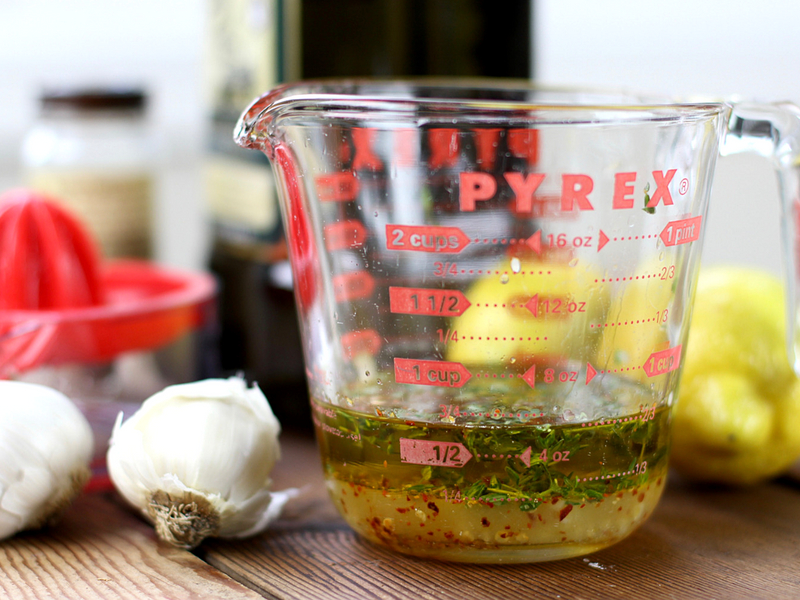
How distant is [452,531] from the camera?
0.47 meters

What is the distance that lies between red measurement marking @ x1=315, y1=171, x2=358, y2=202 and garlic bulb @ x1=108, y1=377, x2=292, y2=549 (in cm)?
14

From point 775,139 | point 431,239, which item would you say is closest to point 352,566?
point 431,239

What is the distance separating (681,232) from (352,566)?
0.26m

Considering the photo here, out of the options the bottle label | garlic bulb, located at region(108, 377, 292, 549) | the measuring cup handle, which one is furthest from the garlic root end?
the bottle label

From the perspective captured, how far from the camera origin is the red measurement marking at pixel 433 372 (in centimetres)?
47

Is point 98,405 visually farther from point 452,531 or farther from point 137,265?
point 452,531

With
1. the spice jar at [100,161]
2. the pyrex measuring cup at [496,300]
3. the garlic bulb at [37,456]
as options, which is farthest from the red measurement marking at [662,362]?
the spice jar at [100,161]

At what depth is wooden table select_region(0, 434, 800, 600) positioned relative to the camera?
469 millimetres

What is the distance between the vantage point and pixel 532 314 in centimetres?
47

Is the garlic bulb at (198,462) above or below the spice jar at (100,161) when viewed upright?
below

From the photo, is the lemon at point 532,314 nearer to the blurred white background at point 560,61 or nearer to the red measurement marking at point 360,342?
the red measurement marking at point 360,342

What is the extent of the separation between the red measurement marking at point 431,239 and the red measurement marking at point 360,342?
5cm

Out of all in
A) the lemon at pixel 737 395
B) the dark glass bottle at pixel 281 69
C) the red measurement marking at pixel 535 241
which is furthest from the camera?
the dark glass bottle at pixel 281 69

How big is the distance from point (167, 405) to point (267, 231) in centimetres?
33
